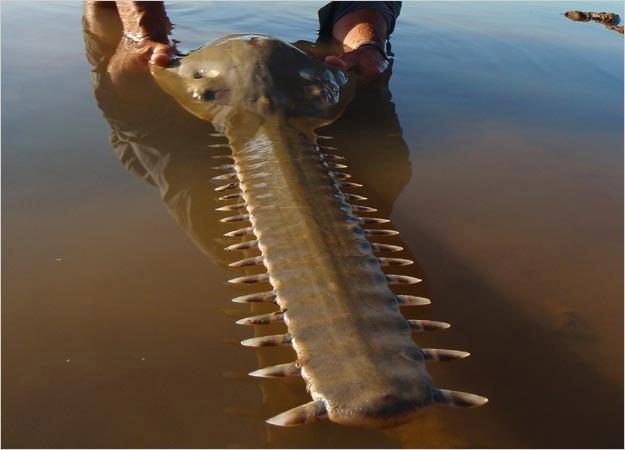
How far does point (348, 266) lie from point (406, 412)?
54 cm

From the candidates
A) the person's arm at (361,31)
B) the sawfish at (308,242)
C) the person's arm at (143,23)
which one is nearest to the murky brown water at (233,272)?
the sawfish at (308,242)

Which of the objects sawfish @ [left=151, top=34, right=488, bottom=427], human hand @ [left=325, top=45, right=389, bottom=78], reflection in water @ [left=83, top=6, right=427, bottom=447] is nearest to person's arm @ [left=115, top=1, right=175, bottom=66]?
reflection in water @ [left=83, top=6, right=427, bottom=447]

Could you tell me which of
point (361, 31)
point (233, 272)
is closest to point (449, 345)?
point (233, 272)

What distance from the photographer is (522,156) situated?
3.09m

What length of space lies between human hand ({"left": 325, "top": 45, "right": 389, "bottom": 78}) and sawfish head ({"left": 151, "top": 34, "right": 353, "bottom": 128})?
666mm

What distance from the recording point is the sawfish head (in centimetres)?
310

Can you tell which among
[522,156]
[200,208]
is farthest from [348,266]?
[522,156]

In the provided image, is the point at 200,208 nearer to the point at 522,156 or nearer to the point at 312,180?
the point at 312,180

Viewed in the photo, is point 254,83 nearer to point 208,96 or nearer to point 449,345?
point 208,96

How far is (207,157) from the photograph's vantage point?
2.81 meters

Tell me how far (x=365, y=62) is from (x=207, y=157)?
1.91 metres

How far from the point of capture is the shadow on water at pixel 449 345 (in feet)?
4.83

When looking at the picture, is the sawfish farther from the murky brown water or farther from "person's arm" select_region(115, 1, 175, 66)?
"person's arm" select_region(115, 1, 175, 66)

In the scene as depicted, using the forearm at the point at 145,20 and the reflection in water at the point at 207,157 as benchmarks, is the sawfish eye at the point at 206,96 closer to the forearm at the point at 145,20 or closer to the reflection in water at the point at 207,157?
the reflection in water at the point at 207,157
